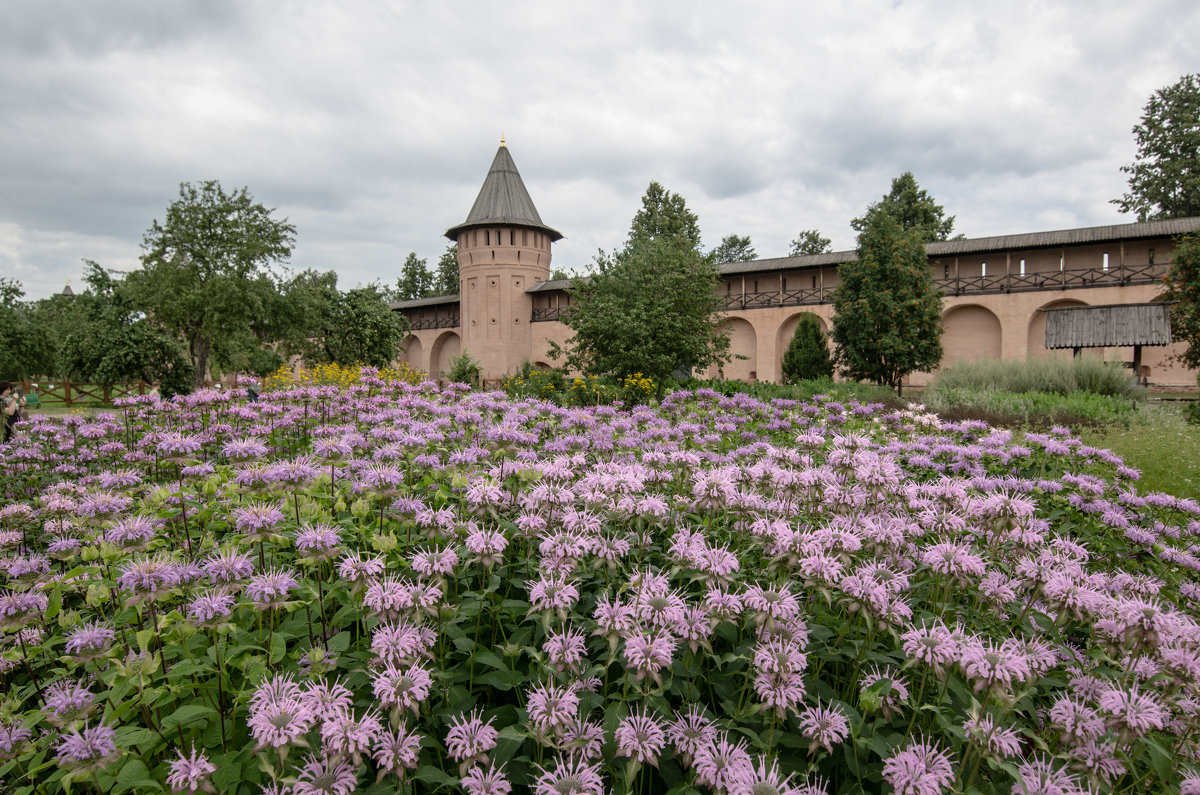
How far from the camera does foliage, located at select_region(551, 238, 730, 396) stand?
657 inches

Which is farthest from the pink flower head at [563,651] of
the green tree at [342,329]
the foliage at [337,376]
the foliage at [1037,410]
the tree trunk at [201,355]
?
the tree trunk at [201,355]

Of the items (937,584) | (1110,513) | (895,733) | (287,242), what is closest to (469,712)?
(895,733)

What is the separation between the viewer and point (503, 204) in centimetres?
3456

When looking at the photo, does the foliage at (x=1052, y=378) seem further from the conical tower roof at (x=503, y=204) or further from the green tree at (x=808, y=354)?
the conical tower roof at (x=503, y=204)

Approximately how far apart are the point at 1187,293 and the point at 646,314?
18.0m

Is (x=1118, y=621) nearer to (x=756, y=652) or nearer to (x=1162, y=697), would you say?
(x=1162, y=697)

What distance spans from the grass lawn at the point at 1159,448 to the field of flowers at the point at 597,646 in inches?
162

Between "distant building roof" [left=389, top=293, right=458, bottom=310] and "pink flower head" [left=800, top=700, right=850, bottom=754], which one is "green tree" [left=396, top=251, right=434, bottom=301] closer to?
"distant building roof" [left=389, top=293, right=458, bottom=310]

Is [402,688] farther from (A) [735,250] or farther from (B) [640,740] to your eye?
(A) [735,250]

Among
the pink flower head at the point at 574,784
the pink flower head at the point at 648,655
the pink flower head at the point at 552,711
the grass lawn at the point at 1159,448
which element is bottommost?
the grass lawn at the point at 1159,448

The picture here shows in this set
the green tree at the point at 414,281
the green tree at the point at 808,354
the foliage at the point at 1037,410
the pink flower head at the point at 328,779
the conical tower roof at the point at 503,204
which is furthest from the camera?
the green tree at the point at 414,281

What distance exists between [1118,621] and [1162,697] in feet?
0.82

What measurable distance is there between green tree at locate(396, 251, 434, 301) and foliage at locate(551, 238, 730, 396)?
38342 millimetres

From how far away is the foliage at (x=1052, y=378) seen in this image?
1636 cm
